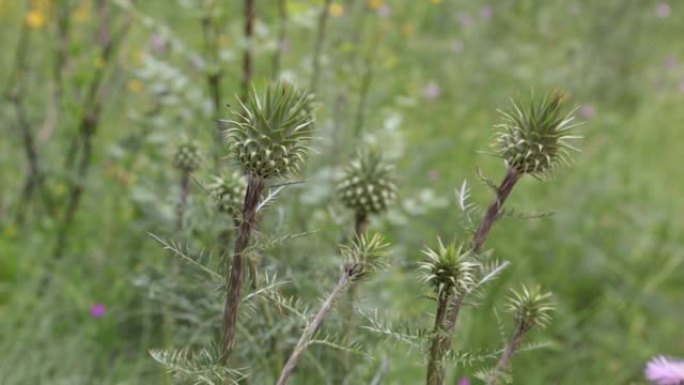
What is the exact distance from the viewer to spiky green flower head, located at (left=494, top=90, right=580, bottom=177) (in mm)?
1081

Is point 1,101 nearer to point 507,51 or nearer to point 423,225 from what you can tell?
point 423,225

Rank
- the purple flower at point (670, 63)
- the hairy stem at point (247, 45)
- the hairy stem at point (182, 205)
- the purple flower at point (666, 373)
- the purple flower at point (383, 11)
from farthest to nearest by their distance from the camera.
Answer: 1. the purple flower at point (670, 63)
2. the purple flower at point (383, 11)
3. the hairy stem at point (247, 45)
4. the hairy stem at point (182, 205)
5. the purple flower at point (666, 373)

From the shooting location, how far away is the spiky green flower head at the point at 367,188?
1.64 metres

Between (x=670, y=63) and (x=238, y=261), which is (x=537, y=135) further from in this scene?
(x=670, y=63)

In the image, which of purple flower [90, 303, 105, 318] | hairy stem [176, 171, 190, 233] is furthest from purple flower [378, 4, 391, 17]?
hairy stem [176, 171, 190, 233]

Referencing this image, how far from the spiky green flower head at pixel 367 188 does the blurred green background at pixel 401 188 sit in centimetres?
8

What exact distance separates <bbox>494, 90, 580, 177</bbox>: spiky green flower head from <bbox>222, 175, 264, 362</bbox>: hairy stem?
325 mm

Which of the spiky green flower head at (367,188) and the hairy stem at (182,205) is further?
the hairy stem at (182,205)

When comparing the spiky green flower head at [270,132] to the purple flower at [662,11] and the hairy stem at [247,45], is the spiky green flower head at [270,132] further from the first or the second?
the purple flower at [662,11]

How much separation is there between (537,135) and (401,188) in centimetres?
195

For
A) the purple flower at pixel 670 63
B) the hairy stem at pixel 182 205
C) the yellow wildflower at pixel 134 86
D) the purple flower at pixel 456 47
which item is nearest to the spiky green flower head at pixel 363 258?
the hairy stem at pixel 182 205

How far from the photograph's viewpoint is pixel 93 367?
7.50 feet

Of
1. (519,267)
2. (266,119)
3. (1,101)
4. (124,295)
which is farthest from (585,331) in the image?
(1,101)

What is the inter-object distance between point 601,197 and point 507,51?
5.17ft
